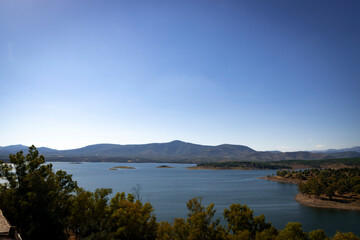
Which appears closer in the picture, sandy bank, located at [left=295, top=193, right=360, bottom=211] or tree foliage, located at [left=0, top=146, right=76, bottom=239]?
tree foliage, located at [left=0, top=146, right=76, bottom=239]

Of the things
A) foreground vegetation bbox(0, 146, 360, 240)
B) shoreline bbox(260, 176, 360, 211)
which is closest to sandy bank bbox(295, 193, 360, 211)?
shoreline bbox(260, 176, 360, 211)

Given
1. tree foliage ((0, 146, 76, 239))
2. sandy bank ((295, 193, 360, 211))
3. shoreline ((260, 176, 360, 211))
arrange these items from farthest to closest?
1. sandy bank ((295, 193, 360, 211))
2. shoreline ((260, 176, 360, 211))
3. tree foliage ((0, 146, 76, 239))

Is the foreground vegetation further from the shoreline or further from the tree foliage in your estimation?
the shoreline

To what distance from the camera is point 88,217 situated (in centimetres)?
2556

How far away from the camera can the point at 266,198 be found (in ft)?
226

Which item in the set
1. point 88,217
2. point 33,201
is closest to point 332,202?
point 88,217

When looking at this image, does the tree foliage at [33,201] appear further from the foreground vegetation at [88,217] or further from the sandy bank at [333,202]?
the sandy bank at [333,202]

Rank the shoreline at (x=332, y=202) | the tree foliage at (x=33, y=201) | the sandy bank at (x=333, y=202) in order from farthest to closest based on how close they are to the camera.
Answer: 1. the sandy bank at (x=333, y=202)
2. the shoreline at (x=332, y=202)
3. the tree foliage at (x=33, y=201)

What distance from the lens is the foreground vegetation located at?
23188 millimetres

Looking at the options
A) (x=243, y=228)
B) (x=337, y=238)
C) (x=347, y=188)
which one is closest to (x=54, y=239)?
(x=243, y=228)

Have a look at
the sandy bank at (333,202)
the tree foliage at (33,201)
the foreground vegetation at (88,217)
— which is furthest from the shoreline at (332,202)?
the tree foliage at (33,201)

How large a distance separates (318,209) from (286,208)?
24.3ft

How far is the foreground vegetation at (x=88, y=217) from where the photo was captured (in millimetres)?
23188

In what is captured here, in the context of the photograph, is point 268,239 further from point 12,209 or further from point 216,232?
point 12,209
